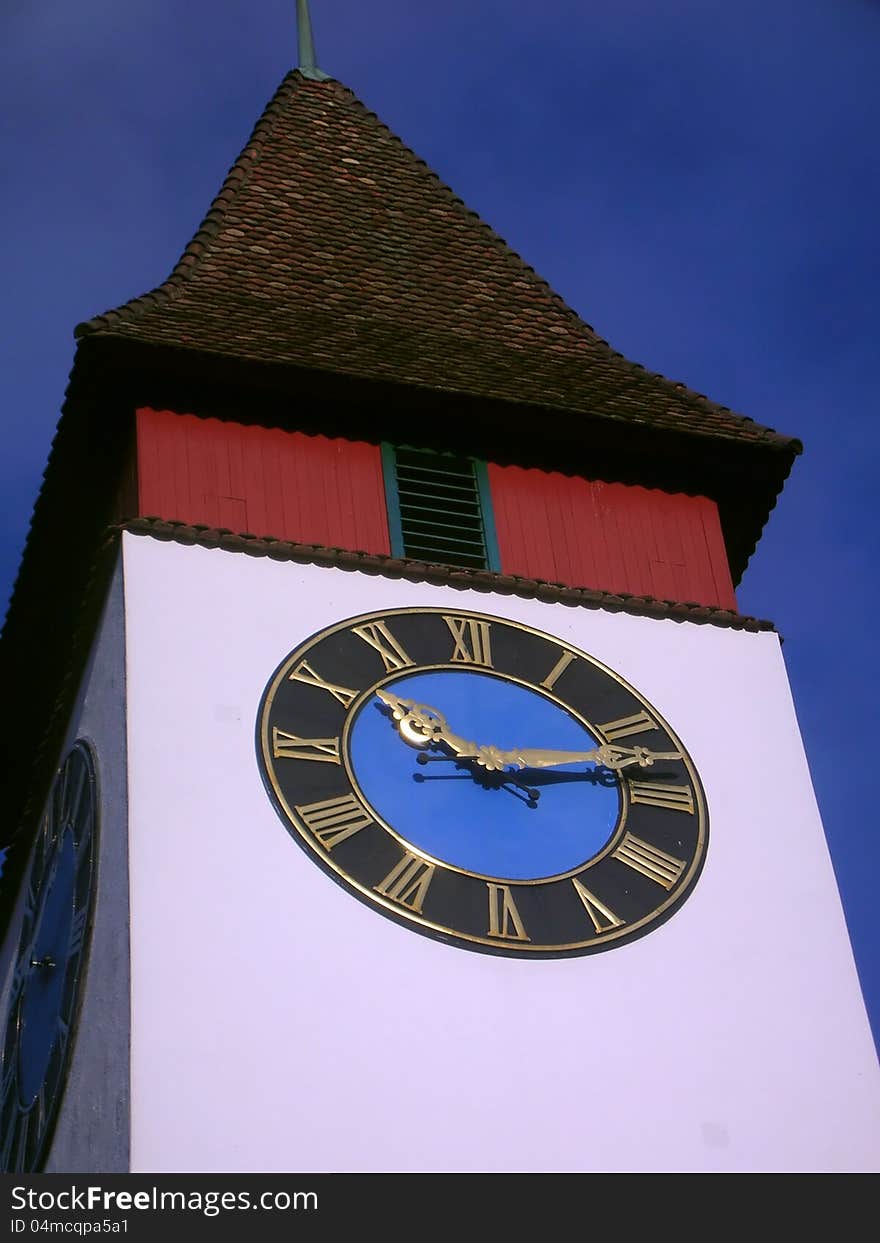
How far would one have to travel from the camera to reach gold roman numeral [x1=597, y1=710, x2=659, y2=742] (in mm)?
13102

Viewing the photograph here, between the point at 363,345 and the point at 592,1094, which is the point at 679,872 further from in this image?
the point at 363,345

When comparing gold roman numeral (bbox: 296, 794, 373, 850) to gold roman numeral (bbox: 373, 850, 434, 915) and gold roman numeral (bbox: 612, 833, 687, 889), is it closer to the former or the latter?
gold roman numeral (bbox: 373, 850, 434, 915)

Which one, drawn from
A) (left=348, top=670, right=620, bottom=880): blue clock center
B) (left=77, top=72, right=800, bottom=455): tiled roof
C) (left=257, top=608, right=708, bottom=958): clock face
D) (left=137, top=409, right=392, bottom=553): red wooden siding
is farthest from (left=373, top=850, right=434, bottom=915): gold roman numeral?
(left=77, top=72, right=800, bottom=455): tiled roof

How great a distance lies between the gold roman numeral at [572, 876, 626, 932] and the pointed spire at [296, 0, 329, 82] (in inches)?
294

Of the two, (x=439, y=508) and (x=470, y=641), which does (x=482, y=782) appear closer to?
(x=470, y=641)

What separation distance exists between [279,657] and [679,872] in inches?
78.8

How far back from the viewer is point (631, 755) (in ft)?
42.5

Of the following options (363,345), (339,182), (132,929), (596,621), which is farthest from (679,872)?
(339,182)

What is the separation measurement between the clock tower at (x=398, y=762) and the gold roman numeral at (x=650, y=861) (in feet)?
0.10

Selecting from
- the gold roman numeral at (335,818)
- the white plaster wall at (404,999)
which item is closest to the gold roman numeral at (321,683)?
the white plaster wall at (404,999)

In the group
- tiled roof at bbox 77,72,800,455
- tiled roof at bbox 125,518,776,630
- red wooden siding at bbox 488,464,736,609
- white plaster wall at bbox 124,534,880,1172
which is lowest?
white plaster wall at bbox 124,534,880,1172

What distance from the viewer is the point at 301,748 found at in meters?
12.4

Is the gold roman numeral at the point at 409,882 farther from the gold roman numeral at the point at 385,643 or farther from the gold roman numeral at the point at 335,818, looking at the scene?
the gold roman numeral at the point at 385,643

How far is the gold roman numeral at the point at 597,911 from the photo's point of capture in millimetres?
12164
